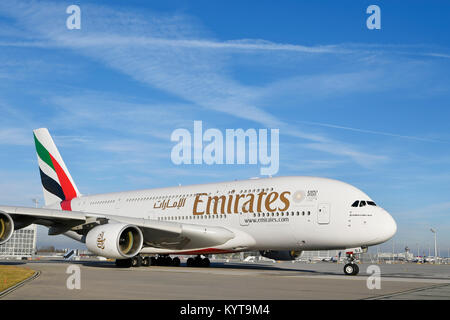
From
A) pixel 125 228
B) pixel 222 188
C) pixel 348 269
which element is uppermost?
pixel 222 188

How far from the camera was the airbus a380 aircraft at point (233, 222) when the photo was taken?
1950cm

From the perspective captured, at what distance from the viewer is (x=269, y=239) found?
2162 cm

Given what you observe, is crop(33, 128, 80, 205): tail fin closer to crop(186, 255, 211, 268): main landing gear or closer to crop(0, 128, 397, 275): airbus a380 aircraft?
crop(0, 128, 397, 275): airbus a380 aircraft

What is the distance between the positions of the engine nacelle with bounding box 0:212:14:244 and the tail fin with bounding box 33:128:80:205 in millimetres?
13028

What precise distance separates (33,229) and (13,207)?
88327 millimetres

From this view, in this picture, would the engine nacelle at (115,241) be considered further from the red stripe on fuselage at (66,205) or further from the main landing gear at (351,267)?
the red stripe on fuselage at (66,205)

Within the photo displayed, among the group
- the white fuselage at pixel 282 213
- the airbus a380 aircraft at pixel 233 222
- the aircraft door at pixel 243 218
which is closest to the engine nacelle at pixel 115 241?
the airbus a380 aircraft at pixel 233 222

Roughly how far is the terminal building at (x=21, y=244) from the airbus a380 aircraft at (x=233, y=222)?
8384cm

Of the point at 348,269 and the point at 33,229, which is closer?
the point at 348,269

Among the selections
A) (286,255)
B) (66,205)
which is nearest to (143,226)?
(286,255)
